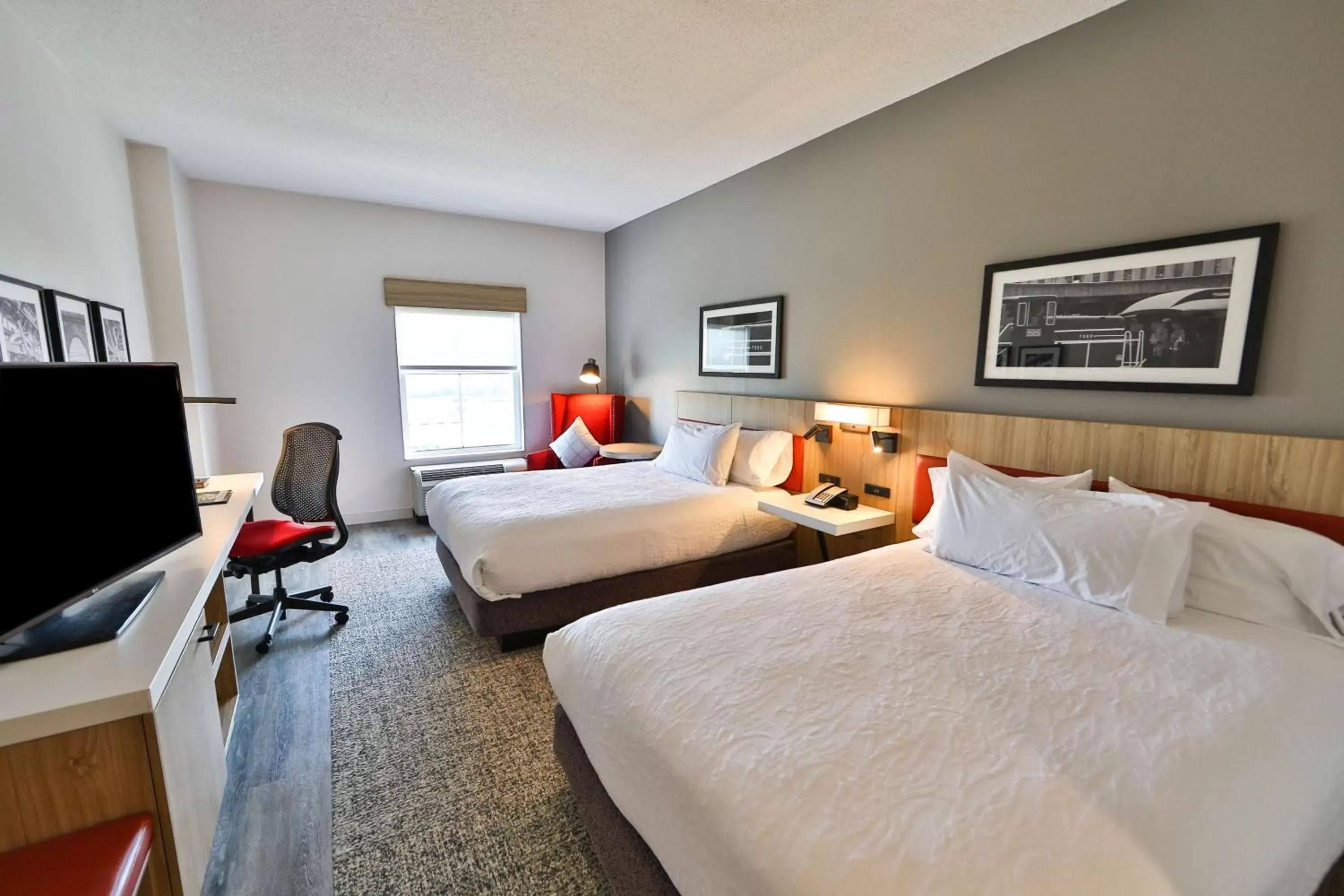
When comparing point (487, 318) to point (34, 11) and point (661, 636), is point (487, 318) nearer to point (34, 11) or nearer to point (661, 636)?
point (34, 11)

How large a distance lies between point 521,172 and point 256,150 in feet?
5.40

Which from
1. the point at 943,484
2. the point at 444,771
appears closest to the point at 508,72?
the point at 943,484

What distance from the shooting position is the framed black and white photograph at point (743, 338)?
3.88m

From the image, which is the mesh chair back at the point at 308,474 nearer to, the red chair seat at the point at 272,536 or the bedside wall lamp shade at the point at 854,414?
the red chair seat at the point at 272,536

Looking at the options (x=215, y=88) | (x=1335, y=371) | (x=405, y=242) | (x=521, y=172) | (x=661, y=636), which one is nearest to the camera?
(x=661, y=636)

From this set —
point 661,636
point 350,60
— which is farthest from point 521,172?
point 661,636

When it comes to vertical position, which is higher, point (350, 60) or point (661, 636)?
point (350, 60)

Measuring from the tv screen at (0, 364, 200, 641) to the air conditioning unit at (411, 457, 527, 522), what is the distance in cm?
308

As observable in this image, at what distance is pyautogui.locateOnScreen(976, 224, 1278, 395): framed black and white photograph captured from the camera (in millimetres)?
1947

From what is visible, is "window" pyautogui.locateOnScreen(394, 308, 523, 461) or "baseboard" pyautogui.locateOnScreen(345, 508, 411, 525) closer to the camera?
"baseboard" pyautogui.locateOnScreen(345, 508, 411, 525)

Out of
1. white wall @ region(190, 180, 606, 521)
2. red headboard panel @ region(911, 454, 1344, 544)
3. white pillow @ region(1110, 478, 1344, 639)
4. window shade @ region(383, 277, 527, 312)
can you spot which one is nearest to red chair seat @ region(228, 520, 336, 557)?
white wall @ region(190, 180, 606, 521)

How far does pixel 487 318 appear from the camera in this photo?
215 inches

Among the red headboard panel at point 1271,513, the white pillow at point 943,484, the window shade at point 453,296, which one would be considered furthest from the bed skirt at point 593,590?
the window shade at point 453,296

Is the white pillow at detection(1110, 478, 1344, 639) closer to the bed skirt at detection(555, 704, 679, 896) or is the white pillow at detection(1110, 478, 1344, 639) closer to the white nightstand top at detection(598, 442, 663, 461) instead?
the bed skirt at detection(555, 704, 679, 896)
